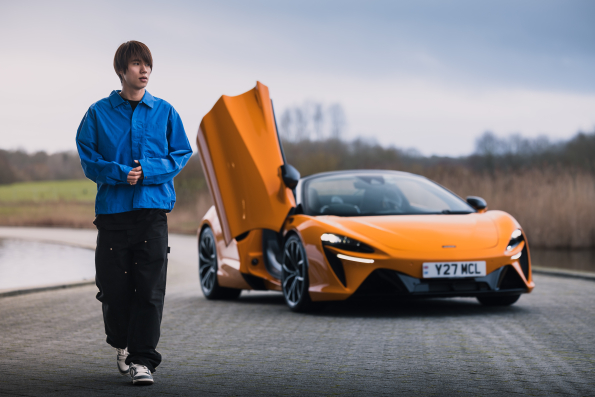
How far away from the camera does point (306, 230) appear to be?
736cm

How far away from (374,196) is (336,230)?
1.29 metres

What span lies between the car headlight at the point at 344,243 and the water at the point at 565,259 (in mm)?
7086

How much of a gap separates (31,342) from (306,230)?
8.52 ft

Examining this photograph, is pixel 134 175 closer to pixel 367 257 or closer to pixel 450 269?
pixel 367 257

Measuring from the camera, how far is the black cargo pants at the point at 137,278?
4.35 m

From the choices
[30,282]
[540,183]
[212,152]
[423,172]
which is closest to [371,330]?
[212,152]

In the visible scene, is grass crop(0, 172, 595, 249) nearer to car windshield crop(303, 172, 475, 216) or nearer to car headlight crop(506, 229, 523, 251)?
car windshield crop(303, 172, 475, 216)

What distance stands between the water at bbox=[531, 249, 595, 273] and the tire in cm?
648

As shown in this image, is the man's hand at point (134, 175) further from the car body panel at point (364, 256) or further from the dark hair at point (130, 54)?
the car body panel at point (364, 256)

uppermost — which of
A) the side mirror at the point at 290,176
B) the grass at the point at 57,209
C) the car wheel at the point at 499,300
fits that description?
the side mirror at the point at 290,176

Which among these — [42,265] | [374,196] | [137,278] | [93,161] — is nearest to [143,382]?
[137,278]

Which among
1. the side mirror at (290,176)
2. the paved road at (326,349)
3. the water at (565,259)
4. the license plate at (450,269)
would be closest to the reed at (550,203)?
the water at (565,259)

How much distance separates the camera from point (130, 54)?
433 centimetres

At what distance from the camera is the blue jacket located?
14.1ft
